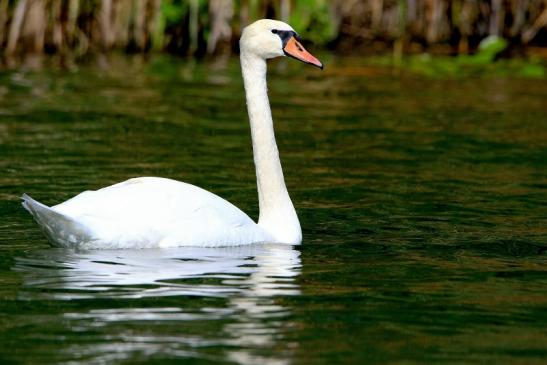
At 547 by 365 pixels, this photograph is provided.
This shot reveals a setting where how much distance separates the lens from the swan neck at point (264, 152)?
29.4 feet

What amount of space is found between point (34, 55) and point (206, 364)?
14.8 meters

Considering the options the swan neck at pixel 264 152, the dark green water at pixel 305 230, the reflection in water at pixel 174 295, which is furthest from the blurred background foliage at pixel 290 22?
the reflection in water at pixel 174 295

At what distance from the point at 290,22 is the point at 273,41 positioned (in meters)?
12.1

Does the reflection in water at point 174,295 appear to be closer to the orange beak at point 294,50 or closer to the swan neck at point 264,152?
the swan neck at point 264,152

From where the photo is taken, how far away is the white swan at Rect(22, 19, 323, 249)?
7.99m

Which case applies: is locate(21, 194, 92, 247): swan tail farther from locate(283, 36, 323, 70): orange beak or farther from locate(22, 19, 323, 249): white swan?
locate(283, 36, 323, 70): orange beak

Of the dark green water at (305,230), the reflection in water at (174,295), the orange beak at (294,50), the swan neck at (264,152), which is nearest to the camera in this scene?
the reflection in water at (174,295)

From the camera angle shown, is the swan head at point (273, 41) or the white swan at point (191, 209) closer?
the white swan at point (191, 209)

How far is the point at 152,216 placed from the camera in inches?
321

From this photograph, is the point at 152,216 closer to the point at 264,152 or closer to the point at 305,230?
the point at 264,152

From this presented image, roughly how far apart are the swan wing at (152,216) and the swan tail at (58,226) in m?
0.01

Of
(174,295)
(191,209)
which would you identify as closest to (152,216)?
(191,209)

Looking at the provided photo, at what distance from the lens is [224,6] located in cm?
2005

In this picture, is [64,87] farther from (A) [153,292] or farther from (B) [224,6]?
(A) [153,292]
